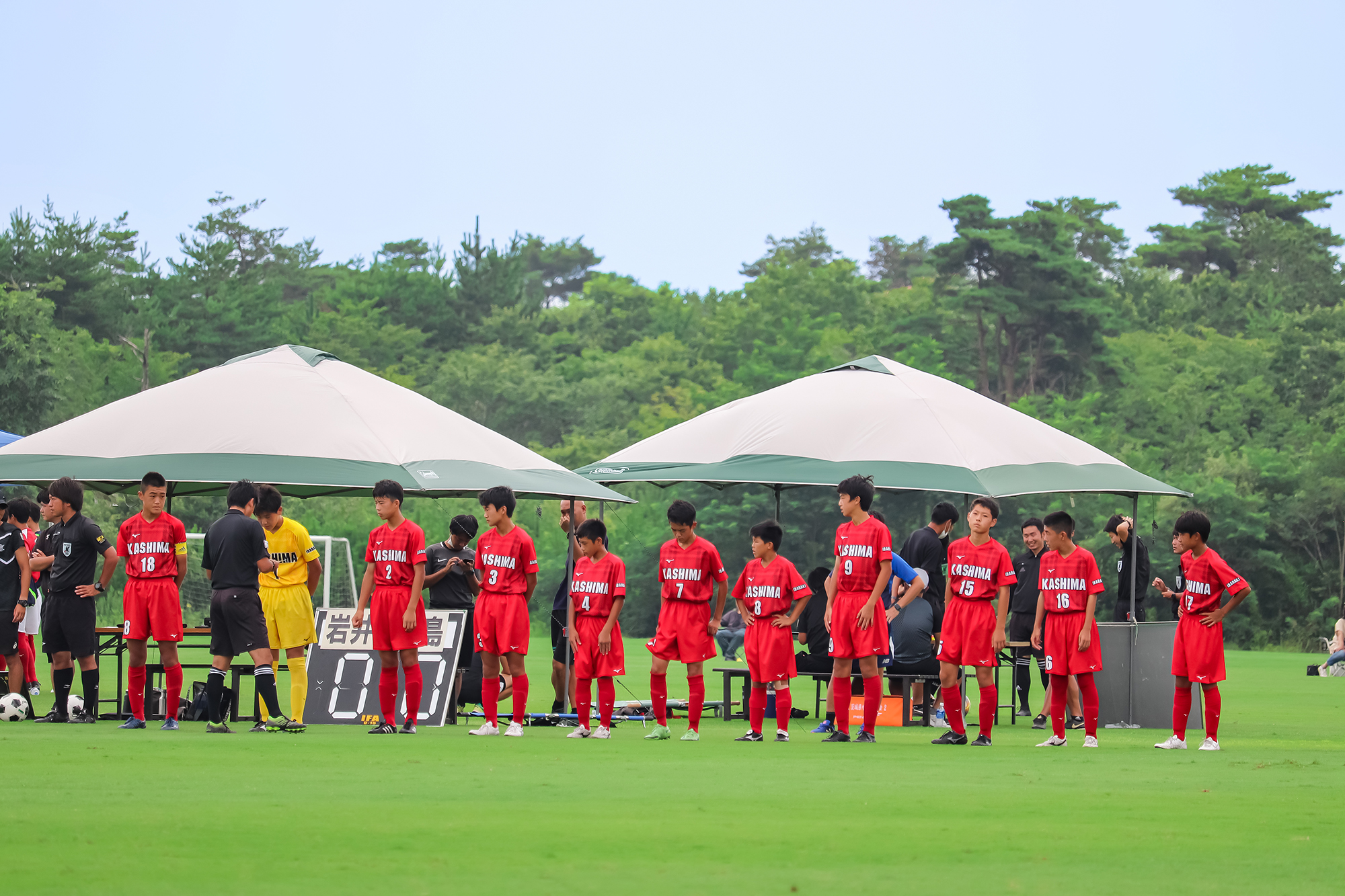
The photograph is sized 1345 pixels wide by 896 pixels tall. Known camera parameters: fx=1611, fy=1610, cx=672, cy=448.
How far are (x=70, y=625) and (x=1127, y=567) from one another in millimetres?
10567

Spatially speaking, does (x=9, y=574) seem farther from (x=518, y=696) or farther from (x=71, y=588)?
(x=518, y=696)

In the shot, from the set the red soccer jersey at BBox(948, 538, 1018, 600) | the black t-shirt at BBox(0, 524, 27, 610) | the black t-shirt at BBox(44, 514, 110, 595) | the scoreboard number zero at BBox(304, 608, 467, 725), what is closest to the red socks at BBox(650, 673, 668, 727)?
the red soccer jersey at BBox(948, 538, 1018, 600)

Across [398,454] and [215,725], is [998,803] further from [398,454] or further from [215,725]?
[398,454]

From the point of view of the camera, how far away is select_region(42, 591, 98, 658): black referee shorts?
44.6ft

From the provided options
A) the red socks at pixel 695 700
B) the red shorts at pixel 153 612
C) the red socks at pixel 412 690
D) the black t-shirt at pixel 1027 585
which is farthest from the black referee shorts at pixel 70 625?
the black t-shirt at pixel 1027 585

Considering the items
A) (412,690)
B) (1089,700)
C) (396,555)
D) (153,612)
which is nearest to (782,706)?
(1089,700)

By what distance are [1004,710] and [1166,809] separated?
36.0 feet

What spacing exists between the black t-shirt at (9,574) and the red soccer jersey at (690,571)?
6081 mm

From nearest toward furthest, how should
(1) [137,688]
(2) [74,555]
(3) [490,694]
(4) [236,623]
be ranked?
(4) [236,623] → (3) [490,694] → (1) [137,688] → (2) [74,555]

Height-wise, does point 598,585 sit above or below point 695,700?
above

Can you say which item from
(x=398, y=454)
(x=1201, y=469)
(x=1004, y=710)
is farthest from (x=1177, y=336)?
(x=398, y=454)

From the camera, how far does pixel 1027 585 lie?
55.1ft

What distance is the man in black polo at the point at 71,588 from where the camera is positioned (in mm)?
13562

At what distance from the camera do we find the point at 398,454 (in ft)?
49.2
